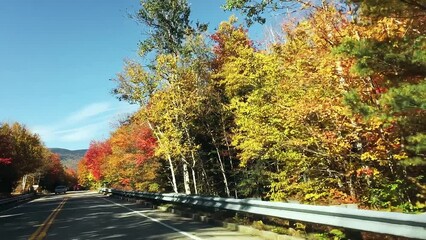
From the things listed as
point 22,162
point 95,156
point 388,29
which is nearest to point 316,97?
point 388,29

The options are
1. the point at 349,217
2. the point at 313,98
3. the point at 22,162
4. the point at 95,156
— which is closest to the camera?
the point at 349,217

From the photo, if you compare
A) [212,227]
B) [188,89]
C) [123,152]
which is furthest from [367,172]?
[123,152]

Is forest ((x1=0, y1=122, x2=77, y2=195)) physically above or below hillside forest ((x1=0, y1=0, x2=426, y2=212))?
above

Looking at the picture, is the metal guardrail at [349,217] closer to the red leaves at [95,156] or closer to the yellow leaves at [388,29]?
the yellow leaves at [388,29]

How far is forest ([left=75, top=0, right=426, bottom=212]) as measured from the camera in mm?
9484

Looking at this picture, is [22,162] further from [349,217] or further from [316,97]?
[349,217]

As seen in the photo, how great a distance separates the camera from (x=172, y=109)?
1023 inches

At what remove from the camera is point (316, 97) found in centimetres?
1320

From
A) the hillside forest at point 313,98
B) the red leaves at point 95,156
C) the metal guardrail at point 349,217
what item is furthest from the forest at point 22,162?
the metal guardrail at point 349,217

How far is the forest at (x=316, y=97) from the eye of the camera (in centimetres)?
948

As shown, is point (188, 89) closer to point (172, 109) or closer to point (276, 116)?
point (172, 109)

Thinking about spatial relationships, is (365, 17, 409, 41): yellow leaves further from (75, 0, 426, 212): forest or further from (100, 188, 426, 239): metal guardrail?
(100, 188, 426, 239): metal guardrail

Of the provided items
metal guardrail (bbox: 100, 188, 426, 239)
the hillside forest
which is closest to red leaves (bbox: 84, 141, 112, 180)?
the hillside forest

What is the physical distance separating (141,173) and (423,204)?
35.5 m
